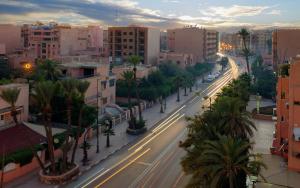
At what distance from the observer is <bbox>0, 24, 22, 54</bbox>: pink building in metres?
108

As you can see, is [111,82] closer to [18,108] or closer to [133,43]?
[18,108]

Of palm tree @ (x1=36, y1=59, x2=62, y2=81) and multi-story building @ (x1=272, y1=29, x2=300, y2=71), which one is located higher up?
→ multi-story building @ (x1=272, y1=29, x2=300, y2=71)

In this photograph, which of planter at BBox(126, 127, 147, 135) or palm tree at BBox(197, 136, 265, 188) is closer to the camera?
palm tree at BBox(197, 136, 265, 188)

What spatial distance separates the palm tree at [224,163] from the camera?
23000 millimetres

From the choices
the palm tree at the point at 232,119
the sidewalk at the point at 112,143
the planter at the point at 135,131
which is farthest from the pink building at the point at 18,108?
the palm tree at the point at 232,119

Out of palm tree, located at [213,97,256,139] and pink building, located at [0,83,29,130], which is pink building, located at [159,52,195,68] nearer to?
pink building, located at [0,83,29,130]

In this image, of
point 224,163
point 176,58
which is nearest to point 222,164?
point 224,163

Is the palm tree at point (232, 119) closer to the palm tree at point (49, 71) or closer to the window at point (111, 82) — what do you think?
the palm tree at point (49, 71)

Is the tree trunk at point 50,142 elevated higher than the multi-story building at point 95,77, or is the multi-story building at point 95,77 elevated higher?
the multi-story building at point 95,77

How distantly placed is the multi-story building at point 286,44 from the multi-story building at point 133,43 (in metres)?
37.6

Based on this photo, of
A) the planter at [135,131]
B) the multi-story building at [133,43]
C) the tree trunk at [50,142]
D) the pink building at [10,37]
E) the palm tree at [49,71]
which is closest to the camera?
the tree trunk at [50,142]

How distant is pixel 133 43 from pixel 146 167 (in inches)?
3178

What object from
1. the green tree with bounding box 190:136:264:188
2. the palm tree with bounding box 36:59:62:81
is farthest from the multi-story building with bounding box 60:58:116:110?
the green tree with bounding box 190:136:264:188

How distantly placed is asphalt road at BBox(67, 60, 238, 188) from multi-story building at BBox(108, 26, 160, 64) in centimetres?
6352
